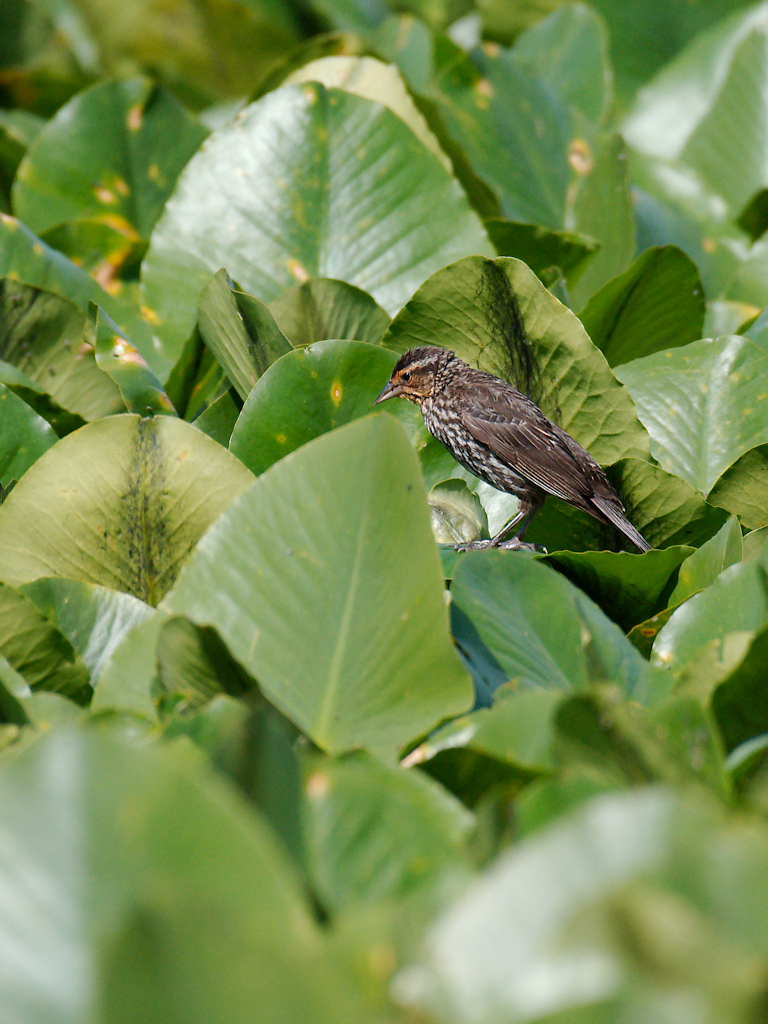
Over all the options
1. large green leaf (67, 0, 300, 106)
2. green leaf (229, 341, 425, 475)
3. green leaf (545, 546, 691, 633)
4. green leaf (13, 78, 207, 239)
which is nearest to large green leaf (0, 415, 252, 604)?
green leaf (229, 341, 425, 475)

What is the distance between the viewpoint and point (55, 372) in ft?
5.71

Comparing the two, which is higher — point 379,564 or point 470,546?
point 379,564

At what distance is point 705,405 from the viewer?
1666 mm

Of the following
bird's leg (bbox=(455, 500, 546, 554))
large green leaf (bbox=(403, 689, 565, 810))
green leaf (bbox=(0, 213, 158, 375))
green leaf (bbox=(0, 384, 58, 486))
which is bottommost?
bird's leg (bbox=(455, 500, 546, 554))

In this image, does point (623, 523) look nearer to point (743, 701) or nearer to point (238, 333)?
point (743, 701)

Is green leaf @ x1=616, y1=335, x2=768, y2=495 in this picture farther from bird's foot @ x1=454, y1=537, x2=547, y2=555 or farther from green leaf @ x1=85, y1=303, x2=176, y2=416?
green leaf @ x1=85, y1=303, x2=176, y2=416

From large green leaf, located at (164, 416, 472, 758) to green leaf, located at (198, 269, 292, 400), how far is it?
0.49 meters

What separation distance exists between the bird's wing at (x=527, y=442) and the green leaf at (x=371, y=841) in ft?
2.88

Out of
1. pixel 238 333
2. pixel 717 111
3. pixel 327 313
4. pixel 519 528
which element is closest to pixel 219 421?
pixel 238 333

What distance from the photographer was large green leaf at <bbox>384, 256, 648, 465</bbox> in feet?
5.17

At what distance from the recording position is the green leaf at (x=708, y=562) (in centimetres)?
Result: 134

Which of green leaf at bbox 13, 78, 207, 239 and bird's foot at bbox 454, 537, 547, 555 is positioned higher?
green leaf at bbox 13, 78, 207, 239

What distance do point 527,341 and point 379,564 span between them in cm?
63

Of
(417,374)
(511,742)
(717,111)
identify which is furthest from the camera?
(717,111)
